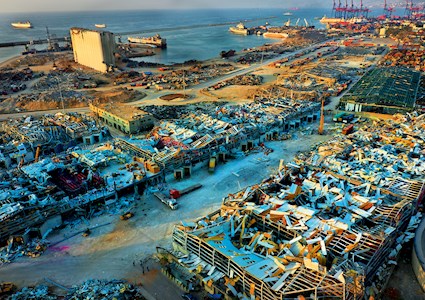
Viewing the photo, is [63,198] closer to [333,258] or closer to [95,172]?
[95,172]

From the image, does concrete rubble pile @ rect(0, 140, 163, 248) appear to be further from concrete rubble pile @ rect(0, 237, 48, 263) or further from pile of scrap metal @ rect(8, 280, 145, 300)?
pile of scrap metal @ rect(8, 280, 145, 300)

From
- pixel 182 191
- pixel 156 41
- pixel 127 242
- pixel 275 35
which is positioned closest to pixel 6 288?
pixel 127 242

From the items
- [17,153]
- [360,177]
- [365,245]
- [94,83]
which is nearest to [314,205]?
[365,245]

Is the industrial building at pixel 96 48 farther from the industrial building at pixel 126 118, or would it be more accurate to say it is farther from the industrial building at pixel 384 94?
the industrial building at pixel 384 94

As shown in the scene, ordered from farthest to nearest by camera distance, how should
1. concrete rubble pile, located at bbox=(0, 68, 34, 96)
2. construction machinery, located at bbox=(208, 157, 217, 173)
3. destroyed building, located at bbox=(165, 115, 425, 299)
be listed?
concrete rubble pile, located at bbox=(0, 68, 34, 96) → construction machinery, located at bbox=(208, 157, 217, 173) → destroyed building, located at bbox=(165, 115, 425, 299)

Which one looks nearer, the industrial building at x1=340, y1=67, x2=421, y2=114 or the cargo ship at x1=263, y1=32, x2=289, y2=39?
the industrial building at x1=340, y1=67, x2=421, y2=114

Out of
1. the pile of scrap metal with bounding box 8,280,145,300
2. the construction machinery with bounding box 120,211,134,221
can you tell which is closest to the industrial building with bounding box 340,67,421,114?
the construction machinery with bounding box 120,211,134,221

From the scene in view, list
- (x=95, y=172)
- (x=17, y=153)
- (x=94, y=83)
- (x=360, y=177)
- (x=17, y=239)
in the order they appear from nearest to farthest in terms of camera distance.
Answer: (x=17, y=239) < (x=360, y=177) < (x=95, y=172) < (x=17, y=153) < (x=94, y=83)
